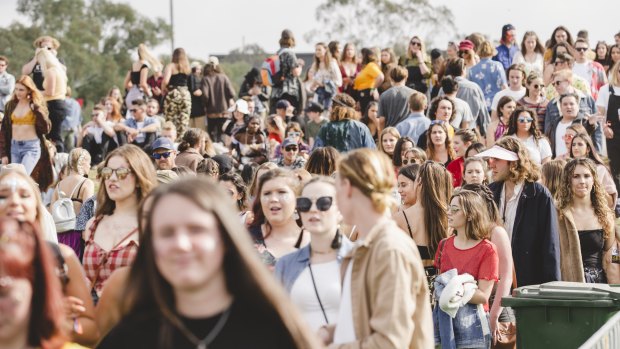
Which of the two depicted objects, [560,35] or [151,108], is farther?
[560,35]

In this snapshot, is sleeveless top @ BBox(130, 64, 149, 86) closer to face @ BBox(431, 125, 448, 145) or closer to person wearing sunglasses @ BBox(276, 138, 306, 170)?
person wearing sunglasses @ BBox(276, 138, 306, 170)

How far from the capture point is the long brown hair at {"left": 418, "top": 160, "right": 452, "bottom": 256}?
8742 mm

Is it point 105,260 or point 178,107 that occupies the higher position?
point 178,107

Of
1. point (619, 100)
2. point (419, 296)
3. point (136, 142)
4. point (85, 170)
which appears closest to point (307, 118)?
point (136, 142)

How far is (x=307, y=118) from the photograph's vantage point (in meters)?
19.4

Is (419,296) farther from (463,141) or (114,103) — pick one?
(114,103)

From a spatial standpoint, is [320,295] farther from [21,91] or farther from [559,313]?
[21,91]

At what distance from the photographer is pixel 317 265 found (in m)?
5.33

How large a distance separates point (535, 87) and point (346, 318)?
11039mm

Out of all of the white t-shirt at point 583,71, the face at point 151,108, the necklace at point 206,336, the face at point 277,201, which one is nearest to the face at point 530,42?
the white t-shirt at point 583,71

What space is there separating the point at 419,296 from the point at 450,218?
139 inches

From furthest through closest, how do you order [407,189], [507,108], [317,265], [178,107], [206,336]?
1. [178,107]
2. [507,108]
3. [407,189]
4. [317,265]
5. [206,336]

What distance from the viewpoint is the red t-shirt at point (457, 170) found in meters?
12.0

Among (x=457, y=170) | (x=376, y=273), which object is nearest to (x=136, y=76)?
(x=457, y=170)
